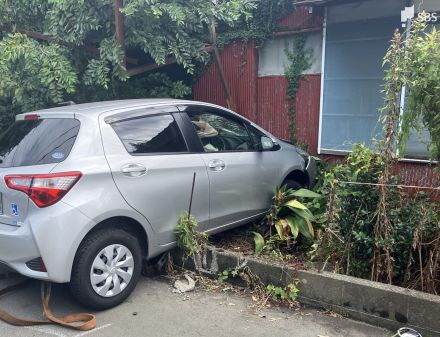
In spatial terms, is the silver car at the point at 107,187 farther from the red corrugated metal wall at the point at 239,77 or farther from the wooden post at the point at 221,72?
the red corrugated metal wall at the point at 239,77

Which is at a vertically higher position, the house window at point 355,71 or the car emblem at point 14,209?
the house window at point 355,71

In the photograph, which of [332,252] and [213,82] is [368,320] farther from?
[213,82]

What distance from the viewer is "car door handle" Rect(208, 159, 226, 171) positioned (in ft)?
15.3

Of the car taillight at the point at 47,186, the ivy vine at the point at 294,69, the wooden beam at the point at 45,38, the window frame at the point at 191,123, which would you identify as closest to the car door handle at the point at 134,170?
the car taillight at the point at 47,186

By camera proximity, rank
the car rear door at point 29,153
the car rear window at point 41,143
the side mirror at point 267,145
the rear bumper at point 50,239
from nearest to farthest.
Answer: the rear bumper at point 50,239 → the car rear door at point 29,153 → the car rear window at point 41,143 → the side mirror at point 267,145

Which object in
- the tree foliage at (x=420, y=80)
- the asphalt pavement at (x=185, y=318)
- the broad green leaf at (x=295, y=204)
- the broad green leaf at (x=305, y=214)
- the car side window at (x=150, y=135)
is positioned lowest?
Result: the asphalt pavement at (x=185, y=318)

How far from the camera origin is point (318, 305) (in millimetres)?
3885

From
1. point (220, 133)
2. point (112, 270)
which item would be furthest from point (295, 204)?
point (112, 270)

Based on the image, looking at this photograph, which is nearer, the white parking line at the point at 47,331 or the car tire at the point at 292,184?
the white parking line at the point at 47,331

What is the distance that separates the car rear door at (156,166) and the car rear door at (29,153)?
35cm

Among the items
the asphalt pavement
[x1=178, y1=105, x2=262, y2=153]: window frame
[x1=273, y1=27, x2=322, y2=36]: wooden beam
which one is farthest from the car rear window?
[x1=273, y1=27, x2=322, y2=36]: wooden beam

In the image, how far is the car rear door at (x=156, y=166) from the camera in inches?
157

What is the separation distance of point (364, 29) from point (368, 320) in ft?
15.9

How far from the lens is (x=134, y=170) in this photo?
3996 mm
